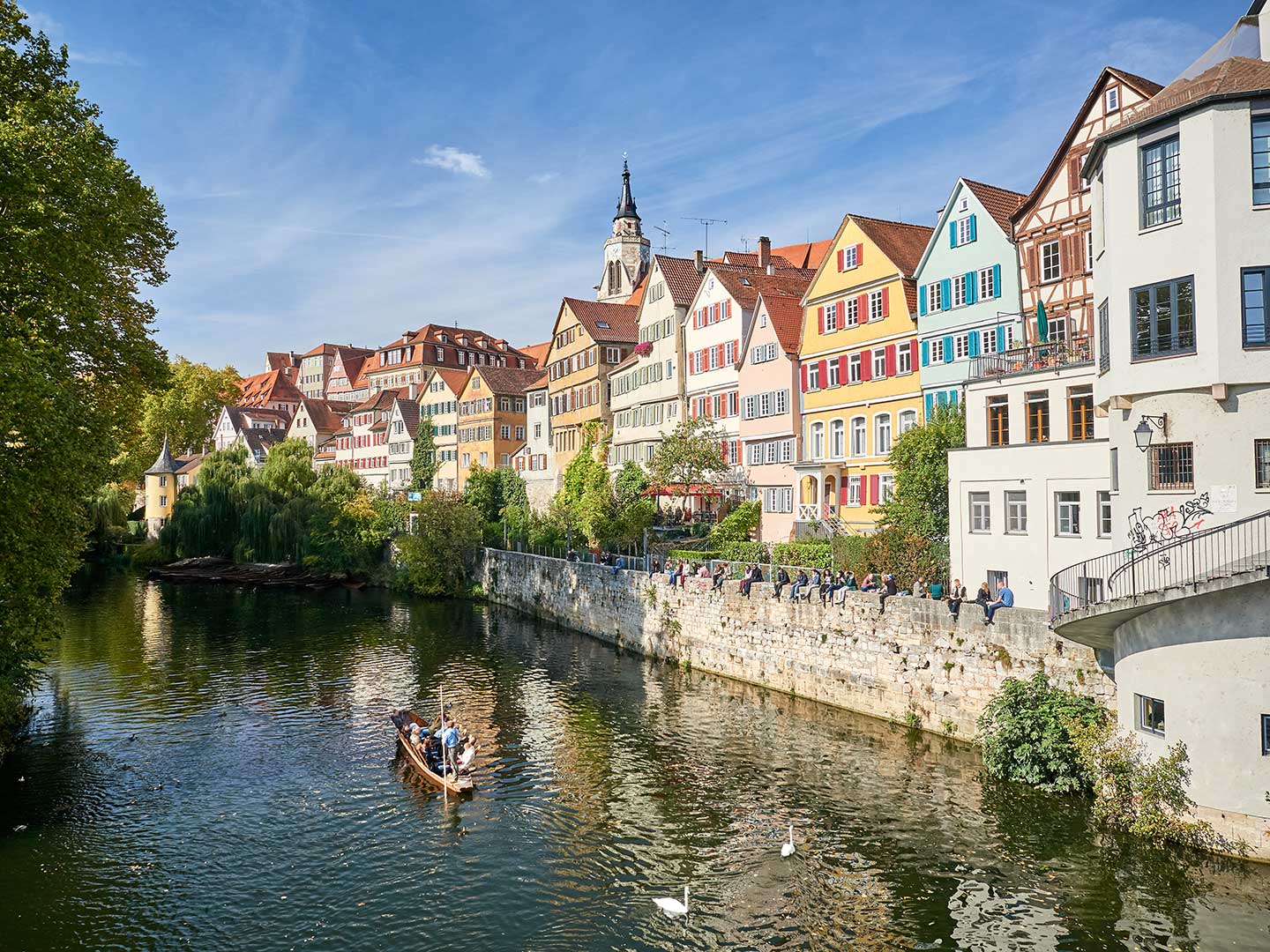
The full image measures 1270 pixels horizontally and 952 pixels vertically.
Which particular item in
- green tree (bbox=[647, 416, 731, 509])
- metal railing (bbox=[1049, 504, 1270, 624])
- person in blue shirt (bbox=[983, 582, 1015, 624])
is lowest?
person in blue shirt (bbox=[983, 582, 1015, 624])

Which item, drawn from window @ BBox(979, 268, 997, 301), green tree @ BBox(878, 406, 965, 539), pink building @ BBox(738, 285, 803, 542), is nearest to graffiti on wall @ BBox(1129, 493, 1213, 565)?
green tree @ BBox(878, 406, 965, 539)

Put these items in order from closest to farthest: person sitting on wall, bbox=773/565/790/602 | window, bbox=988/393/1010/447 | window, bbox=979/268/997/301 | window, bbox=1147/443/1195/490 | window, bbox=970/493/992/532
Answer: window, bbox=1147/443/1195/490 → window, bbox=970/493/992/532 → window, bbox=988/393/1010/447 → person sitting on wall, bbox=773/565/790/602 → window, bbox=979/268/997/301

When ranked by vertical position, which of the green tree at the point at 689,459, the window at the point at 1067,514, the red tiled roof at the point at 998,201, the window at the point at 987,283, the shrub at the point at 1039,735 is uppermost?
the red tiled roof at the point at 998,201

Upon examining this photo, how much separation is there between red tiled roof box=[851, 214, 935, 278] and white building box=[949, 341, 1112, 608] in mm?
9970

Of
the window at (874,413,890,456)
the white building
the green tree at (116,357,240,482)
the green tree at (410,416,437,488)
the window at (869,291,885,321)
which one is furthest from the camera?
the green tree at (116,357,240,482)

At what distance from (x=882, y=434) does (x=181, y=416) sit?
8135cm

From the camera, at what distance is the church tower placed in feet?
331

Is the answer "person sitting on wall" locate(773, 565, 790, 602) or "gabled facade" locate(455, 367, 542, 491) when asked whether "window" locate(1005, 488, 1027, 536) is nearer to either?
"person sitting on wall" locate(773, 565, 790, 602)

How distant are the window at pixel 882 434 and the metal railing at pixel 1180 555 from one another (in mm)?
18224

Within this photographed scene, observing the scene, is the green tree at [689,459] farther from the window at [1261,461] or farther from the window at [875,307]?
the window at [1261,461]

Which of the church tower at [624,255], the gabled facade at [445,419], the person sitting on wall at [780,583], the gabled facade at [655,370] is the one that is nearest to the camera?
the person sitting on wall at [780,583]

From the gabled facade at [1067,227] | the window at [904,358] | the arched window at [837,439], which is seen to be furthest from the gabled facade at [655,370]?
the gabled facade at [1067,227]

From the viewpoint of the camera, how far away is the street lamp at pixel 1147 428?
17031 millimetres

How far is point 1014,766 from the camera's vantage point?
20.2 metres
